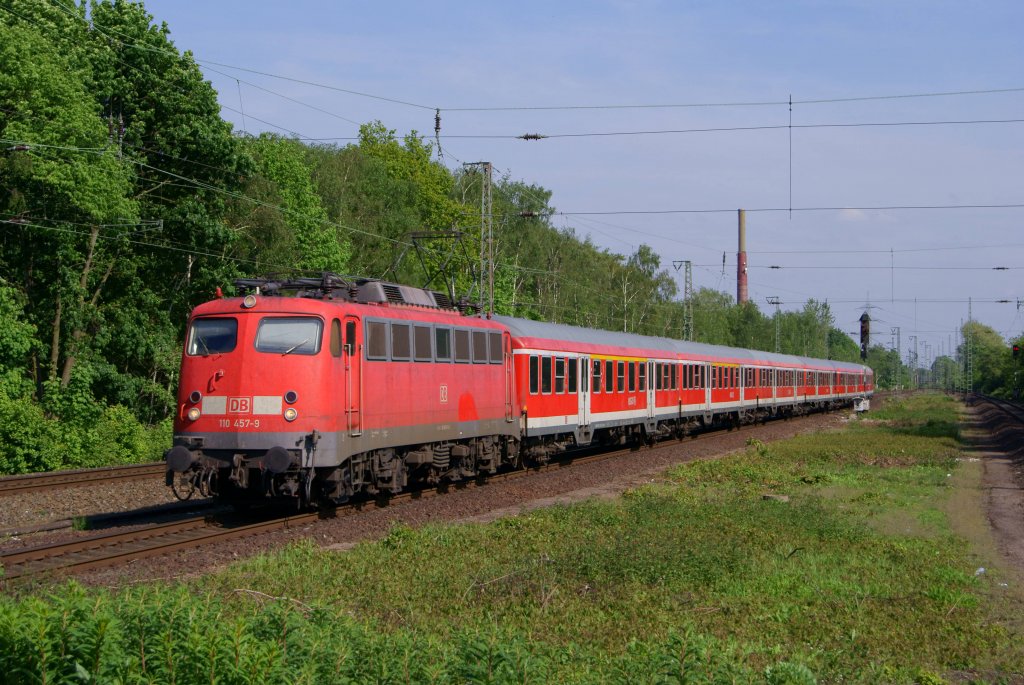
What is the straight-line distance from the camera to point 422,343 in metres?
19.9

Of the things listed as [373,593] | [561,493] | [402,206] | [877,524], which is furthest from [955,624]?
[402,206]

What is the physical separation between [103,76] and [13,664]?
33.0m

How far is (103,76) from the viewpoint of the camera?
1405 inches

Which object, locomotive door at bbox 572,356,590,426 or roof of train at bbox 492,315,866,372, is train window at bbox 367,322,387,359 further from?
locomotive door at bbox 572,356,590,426

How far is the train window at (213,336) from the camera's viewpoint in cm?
1684

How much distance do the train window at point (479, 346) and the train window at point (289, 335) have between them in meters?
6.14

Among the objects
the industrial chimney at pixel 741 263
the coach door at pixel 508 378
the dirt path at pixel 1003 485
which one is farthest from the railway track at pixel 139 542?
the industrial chimney at pixel 741 263

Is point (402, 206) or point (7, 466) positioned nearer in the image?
point (7, 466)

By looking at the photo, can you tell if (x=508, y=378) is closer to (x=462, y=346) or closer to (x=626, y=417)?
(x=462, y=346)

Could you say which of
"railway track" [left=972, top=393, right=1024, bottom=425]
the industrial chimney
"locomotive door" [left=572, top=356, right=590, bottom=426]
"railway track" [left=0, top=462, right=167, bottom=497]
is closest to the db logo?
"railway track" [left=0, top=462, right=167, bottom=497]

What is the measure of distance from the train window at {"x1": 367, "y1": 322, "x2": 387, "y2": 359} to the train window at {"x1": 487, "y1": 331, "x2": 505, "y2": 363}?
503 centimetres

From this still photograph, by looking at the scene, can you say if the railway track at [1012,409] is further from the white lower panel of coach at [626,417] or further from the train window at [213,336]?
the train window at [213,336]

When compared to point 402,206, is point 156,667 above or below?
below

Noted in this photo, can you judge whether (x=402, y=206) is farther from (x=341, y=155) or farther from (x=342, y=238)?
(x=342, y=238)
